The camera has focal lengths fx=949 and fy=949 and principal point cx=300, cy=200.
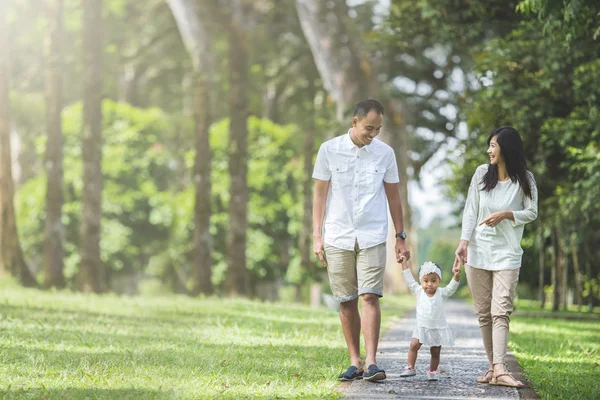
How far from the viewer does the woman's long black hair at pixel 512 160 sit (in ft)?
26.0

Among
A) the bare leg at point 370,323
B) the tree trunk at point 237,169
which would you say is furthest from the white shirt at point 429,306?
the tree trunk at point 237,169

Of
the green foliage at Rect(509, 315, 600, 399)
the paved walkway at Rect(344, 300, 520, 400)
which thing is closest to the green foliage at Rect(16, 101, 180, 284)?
the green foliage at Rect(509, 315, 600, 399)

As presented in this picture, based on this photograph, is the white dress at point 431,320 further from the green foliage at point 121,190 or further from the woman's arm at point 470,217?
the green foliage at point 121,190

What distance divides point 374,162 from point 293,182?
33.9 metres

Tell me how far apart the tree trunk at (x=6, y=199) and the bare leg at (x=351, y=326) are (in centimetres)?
1682

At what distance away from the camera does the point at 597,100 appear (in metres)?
17.2

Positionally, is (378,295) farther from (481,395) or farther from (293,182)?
(293,182)

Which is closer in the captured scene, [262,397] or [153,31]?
[262,397]

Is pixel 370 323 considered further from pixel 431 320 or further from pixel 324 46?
pixel 324 46

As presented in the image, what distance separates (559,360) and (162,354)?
13.9 ft

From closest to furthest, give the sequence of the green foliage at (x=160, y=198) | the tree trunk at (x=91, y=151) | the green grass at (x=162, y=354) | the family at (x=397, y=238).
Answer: the green grass at (x=162, y=354) < the family at (x=397, y=238) < the tree trunk at (x=91, y=151) < the green foliage at (x=160, y=198)

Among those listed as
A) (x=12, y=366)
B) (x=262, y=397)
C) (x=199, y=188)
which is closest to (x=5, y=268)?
(x=199, y=188)

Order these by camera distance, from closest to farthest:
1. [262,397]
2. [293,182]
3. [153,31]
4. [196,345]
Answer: [262,397] < [196,345] < [153,31] < [293,182]

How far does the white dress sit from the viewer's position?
25.8ft
